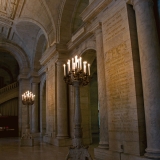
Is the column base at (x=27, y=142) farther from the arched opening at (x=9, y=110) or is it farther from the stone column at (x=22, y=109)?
the arched opening at (x=9, y=110)

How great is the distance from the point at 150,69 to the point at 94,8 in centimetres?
317

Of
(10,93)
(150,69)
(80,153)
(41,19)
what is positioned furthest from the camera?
(10,93)

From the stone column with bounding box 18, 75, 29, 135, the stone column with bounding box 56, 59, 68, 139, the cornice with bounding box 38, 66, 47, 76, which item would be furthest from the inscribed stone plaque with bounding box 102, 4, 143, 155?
the stone column with bounding box 18, 75, 29, 135

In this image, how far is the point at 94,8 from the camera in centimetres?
719

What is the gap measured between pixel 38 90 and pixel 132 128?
1202cm

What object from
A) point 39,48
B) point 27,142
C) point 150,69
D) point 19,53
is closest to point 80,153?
point 150,69

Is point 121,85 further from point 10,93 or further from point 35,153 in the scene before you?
point 10,93

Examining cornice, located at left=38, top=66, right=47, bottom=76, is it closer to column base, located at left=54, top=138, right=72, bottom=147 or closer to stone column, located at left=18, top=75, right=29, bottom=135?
stone column, located at left=18, top=75, right=29, bottom=135

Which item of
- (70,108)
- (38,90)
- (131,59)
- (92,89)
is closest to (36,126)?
(38,90)

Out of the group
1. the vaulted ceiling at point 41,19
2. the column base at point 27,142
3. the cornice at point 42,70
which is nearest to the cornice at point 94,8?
the vaulted ceiling at point 41,19

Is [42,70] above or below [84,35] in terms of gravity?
below

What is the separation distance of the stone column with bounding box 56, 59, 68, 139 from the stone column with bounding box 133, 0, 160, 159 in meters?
5.95

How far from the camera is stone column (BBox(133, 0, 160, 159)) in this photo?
5012 millimetres

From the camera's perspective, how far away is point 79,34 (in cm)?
949
